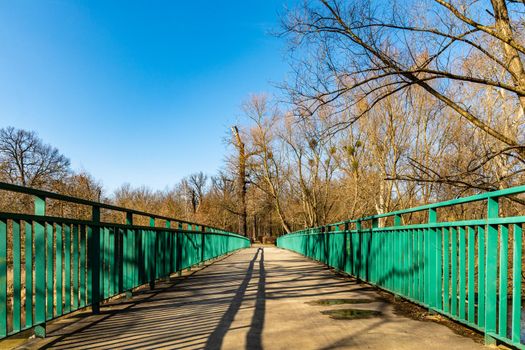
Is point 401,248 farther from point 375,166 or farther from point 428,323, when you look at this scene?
point 375,166

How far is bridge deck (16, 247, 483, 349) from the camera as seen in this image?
141 inches

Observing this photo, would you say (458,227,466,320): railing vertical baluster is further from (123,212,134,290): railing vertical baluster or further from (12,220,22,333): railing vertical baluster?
(123,212,134,290): railing vertical baluster

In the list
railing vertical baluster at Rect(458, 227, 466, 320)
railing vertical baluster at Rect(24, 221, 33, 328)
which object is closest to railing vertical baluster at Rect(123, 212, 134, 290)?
railing vertical baluster at Rect(24, 221, 33, 328)

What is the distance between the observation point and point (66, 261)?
13.6 feet

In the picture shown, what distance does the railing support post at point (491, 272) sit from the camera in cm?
333

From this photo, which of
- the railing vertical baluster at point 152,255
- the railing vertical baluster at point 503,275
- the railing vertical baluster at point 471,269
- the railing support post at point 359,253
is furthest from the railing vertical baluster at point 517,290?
the railing vertical baluster at point 152,255

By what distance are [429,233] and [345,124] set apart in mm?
3530

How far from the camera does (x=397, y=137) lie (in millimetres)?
20297

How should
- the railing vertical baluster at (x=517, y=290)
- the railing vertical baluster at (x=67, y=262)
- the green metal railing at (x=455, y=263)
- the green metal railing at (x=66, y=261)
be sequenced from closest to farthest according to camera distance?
1. the railing vertical baluster at (x=517, y=290)
2. the green metal railing at (x=455, y=263)
3. the green metal railing at (x=66, y=261)
4. the railing vertical baluster at (x=67, y=262)

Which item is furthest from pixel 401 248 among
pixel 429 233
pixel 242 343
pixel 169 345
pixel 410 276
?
pixel 169 345

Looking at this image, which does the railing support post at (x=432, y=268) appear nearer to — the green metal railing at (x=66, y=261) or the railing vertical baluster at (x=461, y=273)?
the railing vertical baluster at (x=461, y=273)

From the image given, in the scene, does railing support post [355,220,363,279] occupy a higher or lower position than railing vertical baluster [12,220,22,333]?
lower

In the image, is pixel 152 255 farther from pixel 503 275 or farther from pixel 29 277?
pixel 503 275

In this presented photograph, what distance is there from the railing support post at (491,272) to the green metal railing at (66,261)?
3511 millimetres
